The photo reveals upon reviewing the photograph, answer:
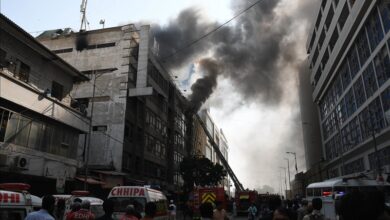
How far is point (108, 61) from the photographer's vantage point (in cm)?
4056

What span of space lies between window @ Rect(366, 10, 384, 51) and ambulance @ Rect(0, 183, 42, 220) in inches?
1457

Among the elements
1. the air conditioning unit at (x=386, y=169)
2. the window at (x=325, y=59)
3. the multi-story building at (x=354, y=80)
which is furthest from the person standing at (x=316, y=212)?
the window at (x=325, y=59)

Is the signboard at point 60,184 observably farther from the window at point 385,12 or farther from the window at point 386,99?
the window at point 385,12

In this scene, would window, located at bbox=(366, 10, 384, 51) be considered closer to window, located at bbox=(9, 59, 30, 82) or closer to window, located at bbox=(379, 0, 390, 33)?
window, located at bbox=(379, 0, 390, 33)

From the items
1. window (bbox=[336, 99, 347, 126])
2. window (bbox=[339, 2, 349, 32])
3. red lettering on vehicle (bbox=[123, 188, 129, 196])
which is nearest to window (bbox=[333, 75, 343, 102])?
window (bbox=[336, 99, 347, 126])

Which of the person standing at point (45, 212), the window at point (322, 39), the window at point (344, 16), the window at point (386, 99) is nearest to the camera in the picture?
the person standing at point (45, 212)

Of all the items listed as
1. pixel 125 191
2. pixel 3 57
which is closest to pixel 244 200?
pixel 3 57

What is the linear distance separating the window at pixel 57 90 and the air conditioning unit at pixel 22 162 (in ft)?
22.5

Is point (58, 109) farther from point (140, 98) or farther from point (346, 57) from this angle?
point (346, 57)

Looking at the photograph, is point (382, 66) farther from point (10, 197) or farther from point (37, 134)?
point (10, 197)

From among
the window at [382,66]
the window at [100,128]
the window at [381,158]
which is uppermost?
the window at [382,66]

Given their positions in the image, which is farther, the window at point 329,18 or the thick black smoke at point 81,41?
the window at point 329,18

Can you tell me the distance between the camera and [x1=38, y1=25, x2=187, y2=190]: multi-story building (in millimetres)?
36938

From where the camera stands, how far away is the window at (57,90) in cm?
2569
